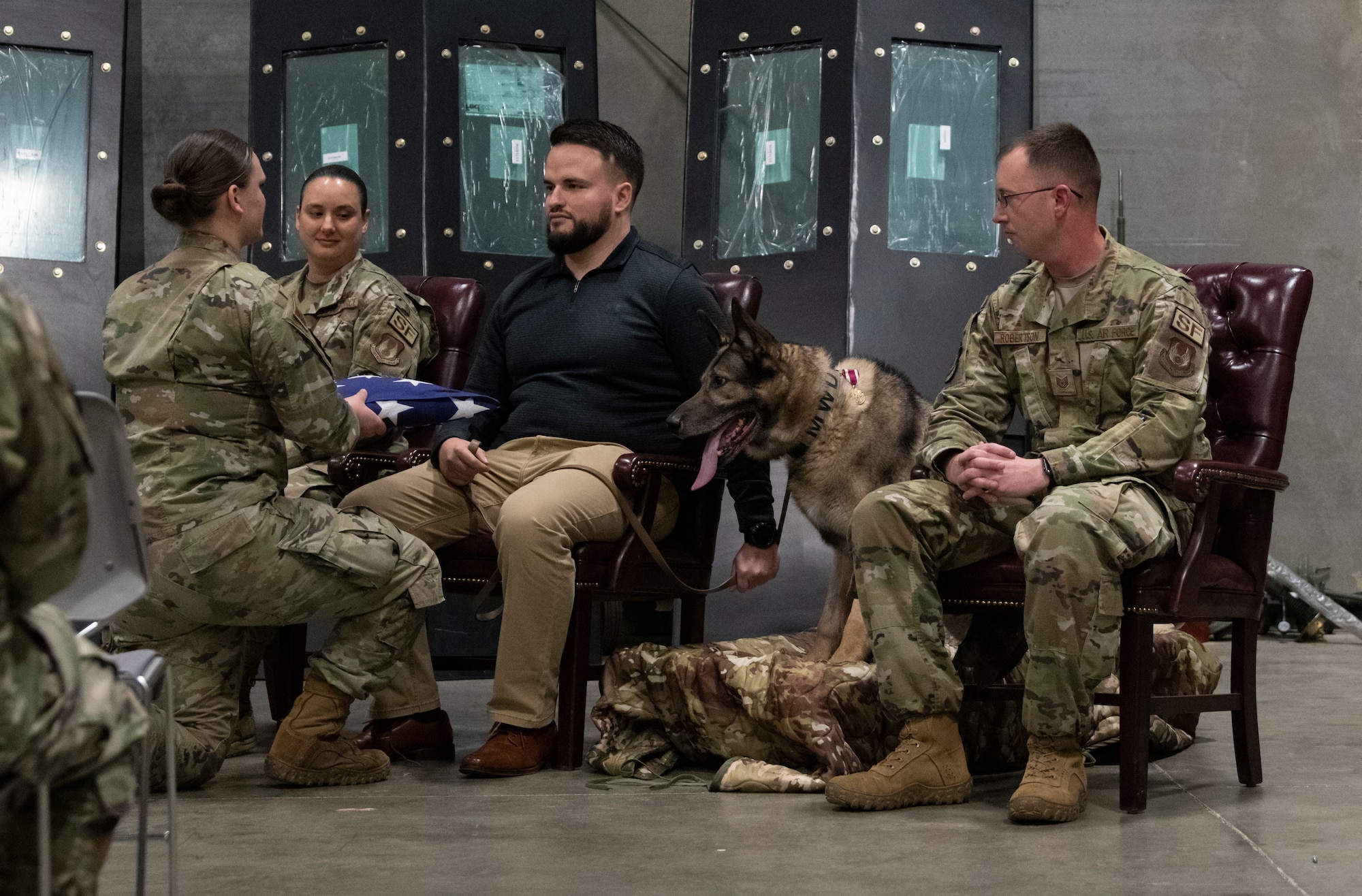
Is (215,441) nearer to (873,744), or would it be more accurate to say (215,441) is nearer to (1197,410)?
(873,744)

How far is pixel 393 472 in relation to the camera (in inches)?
146

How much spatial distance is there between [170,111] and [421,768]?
3.81 meters

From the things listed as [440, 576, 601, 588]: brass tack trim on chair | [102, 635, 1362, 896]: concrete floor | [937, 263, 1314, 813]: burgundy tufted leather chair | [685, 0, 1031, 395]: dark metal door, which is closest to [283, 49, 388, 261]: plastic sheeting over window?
[685, 0, 1031, 395]: dark metal door

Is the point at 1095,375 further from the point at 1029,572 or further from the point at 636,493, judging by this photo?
the point at 636,493

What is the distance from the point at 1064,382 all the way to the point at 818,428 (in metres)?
0.68

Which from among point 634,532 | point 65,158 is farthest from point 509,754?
Result: point 65,158

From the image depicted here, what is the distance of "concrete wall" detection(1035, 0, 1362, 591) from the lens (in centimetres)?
611

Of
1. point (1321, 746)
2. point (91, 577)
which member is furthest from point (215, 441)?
point (1321, 746)

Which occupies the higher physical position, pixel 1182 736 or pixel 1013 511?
pixel 1013 511

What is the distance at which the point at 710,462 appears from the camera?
133 inches

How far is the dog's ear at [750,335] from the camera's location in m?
3.38

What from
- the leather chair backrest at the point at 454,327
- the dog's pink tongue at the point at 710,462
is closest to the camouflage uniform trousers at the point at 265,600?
the dog's pink tongue at the point at 710,462

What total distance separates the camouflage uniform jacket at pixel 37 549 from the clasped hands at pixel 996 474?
2021 millimetres

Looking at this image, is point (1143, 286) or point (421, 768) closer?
point (1143, 286)
